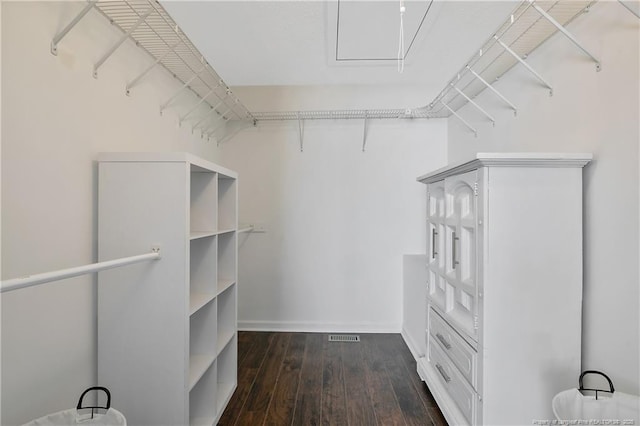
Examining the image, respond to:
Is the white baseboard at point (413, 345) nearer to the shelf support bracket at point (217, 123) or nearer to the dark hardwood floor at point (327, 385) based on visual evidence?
the dark hardwood floor at point (327, 385)

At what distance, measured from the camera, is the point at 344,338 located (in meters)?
2.88

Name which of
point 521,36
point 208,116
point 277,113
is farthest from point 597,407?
point 208,116

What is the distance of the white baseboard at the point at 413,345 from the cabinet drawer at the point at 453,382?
35cm

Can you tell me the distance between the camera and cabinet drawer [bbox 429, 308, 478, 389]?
1.46 meters

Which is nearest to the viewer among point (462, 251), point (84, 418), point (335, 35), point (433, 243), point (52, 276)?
point (52, 276)

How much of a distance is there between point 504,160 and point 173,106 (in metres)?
2.16

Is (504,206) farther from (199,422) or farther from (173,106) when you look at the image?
(173,106)

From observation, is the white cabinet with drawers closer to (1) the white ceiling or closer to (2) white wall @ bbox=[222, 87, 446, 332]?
(1) the white ceiling

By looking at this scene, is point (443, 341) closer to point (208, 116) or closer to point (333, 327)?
point (333, 327)

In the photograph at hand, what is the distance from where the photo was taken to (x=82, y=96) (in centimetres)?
134

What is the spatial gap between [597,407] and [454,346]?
599 millimetres

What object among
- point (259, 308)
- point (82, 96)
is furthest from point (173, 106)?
point (259, 308)

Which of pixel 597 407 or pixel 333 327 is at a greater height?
pixel 597 407

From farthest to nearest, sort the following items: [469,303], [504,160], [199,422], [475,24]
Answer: [475,24] → [199,422] → [469,303] → [504,160]
